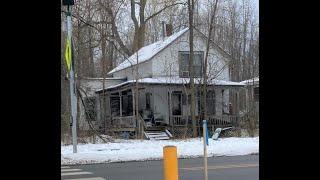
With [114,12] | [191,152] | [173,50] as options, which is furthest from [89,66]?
[191,152]

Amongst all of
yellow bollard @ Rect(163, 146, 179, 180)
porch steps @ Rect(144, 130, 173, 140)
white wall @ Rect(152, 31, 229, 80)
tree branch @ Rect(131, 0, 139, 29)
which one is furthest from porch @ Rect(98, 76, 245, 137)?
yellow bollard @ Rect(163, 146, 179, 180)

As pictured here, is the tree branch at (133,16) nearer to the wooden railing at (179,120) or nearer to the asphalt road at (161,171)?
the wooden railing at (179,120)

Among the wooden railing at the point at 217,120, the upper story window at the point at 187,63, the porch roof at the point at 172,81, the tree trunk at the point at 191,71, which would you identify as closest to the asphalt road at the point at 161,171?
the tree trunk at the point at 191,71

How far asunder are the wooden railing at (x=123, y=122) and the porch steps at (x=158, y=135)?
1224mm

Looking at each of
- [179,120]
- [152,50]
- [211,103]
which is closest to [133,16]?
[152,50]

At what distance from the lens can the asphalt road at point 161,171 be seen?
Answer: 12.0m

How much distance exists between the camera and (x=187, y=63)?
32.9 m

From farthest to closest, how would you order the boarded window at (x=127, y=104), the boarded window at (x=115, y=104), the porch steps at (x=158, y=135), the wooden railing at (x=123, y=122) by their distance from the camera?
the boarded window at (x=127, y=104) < the boarded window at (x=115, y=104) < the wooden railing at (x=123, y=122) < the porch steps at (x=158, y=135)

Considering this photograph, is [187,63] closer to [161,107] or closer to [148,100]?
[161,107]

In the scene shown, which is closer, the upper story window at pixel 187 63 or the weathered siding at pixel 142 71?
the upper story window at pixel 187 63

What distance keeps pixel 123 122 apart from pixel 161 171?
18.3 metres

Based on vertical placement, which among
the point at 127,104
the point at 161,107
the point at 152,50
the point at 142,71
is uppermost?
the point at 152,50
